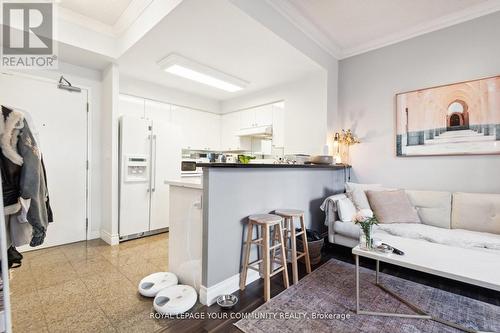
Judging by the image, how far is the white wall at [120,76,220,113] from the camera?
152 inches

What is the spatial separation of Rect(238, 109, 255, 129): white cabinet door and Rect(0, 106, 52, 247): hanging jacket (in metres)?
3.73

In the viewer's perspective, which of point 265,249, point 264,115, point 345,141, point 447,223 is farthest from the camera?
point 264,115

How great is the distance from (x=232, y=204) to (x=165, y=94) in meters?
3.17

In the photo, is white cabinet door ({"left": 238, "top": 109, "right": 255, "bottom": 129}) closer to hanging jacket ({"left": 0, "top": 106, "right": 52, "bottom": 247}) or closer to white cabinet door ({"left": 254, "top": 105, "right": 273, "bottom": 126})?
white cabinet door ({"left": 254, "top": 105, "right": 273, "bottom": 126})

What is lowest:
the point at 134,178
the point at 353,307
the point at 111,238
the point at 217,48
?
the point at 353,307

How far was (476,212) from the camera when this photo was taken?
98.9 inches

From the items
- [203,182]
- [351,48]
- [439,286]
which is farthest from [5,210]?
[351,48]

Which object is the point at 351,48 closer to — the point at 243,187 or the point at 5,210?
the point at 243,187

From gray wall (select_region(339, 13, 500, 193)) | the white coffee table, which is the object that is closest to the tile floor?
the white coffee table

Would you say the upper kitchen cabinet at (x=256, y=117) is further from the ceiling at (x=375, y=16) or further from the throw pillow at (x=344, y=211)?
the throw pillow at (x=344, y=211)

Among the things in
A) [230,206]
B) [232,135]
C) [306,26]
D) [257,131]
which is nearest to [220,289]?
[230,206]

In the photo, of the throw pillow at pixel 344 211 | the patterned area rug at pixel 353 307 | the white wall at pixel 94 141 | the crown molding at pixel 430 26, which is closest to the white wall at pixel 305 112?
the crown molding at pixel 430 26

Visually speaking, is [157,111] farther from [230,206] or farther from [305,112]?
[230,206]

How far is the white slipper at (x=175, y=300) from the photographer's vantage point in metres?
1.71
